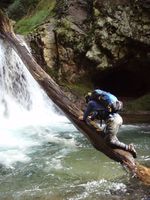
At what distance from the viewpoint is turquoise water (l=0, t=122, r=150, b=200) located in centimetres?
720

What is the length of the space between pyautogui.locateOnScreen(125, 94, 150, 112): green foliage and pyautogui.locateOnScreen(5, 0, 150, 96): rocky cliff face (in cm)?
93

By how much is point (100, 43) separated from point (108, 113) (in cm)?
826

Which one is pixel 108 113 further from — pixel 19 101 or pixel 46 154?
pixel 19 101

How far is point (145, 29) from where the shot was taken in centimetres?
1469

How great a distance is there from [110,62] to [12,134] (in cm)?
486

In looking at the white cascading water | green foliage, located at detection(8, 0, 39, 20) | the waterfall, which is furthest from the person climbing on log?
green foliage, located at detection(8, 0, 39, 20)

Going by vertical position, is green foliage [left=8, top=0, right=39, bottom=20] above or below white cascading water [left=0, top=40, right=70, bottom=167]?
above

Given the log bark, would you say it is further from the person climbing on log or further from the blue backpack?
the blue backpack

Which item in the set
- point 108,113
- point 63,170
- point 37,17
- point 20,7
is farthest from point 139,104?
point 20,7

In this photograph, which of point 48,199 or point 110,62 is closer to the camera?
point 48,199

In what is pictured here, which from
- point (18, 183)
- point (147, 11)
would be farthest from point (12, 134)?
point (147, 11)

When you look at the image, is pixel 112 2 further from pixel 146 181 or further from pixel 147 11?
pixel 146 181

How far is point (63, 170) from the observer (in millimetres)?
8570

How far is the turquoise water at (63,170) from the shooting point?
7.20 m
